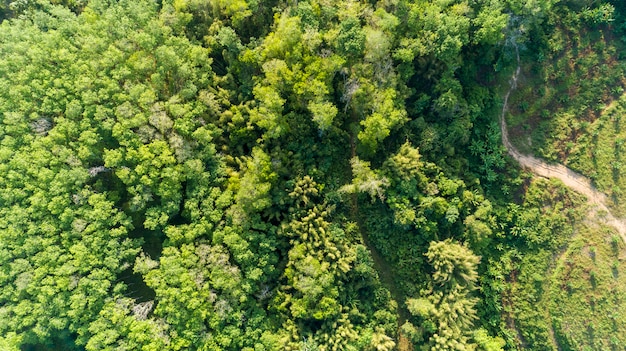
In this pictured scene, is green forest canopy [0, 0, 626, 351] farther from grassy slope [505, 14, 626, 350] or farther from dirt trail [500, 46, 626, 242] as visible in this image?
Answer: dirt trail [500, 46, 626, 242]

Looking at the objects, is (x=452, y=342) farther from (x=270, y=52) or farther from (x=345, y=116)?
(x=270, y=52)

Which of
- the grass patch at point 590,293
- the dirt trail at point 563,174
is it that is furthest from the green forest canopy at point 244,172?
the grass patch at point 590,293

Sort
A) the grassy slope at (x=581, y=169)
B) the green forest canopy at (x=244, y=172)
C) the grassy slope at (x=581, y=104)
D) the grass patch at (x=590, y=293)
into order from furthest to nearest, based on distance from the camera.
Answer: the grassy slope at (x=581, y=104) < the grassy slope at (x=581, y=169) < the grass patch at (x=590, y=293) < the green forest canopy at (x=244, y=172)

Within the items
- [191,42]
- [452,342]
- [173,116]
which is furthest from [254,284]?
[191,42]

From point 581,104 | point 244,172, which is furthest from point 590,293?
point 244,172

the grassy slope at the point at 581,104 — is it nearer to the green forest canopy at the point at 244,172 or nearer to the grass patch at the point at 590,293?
the green forest canopy at the point at 244,172

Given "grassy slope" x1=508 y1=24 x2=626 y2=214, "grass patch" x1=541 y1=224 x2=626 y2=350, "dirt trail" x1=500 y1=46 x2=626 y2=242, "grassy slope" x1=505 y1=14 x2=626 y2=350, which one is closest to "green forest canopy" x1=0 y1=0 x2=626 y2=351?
"grassy slope" x1=508 y1=24 x2=626 y2=214

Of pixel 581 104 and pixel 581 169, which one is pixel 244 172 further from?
pixel 581 104

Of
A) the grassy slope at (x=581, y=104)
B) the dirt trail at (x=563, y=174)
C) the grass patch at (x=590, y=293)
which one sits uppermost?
the grassy slope at (x=581, y=104)
